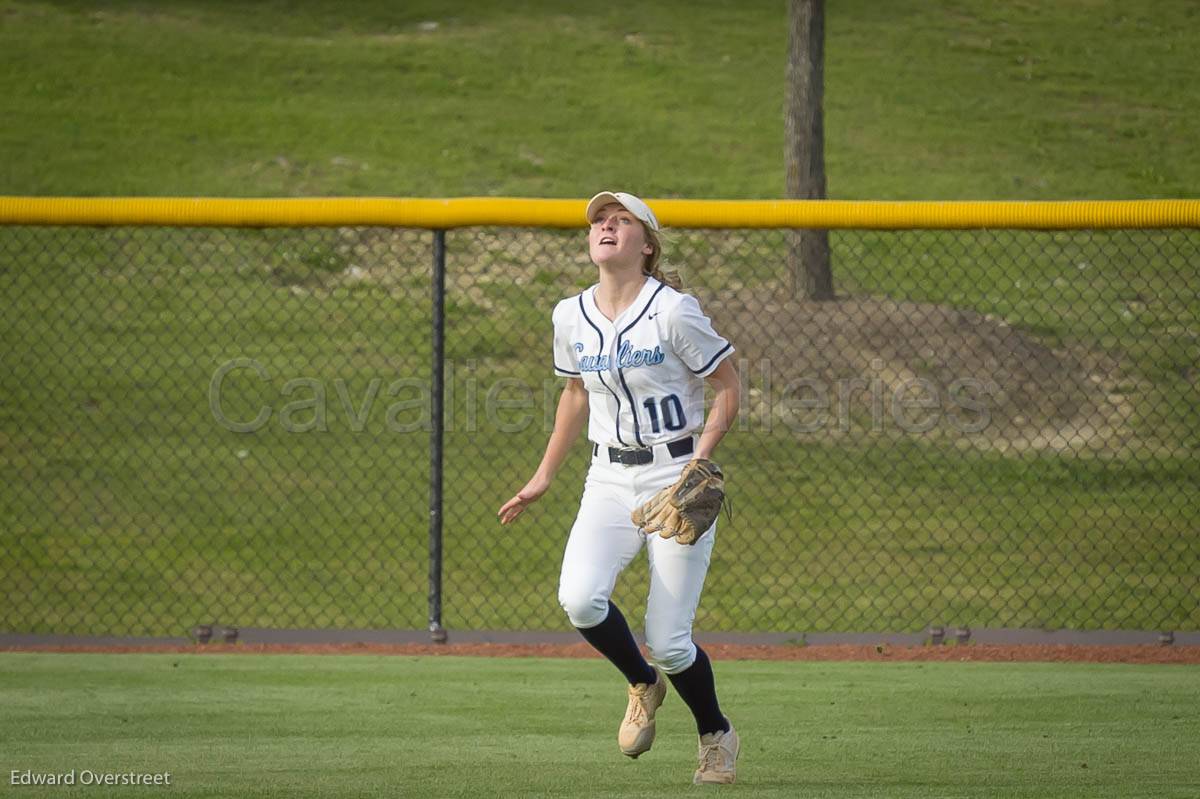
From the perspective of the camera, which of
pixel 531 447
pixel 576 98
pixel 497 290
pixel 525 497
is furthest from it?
pixel 576 98

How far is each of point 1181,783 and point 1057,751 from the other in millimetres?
506

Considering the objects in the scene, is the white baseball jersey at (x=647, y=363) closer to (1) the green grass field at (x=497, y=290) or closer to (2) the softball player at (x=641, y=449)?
(2) the softball player at (x=641, y=449)

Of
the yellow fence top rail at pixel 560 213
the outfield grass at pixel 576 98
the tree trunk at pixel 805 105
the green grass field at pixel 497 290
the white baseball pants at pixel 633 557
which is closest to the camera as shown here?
the white baseball pants at pixel 633 557

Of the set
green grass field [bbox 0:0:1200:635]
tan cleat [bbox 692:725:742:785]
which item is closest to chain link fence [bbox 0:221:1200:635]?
green grass field [bbox 0:0:1200:635]

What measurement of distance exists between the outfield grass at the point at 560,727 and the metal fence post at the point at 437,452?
15.4 inches

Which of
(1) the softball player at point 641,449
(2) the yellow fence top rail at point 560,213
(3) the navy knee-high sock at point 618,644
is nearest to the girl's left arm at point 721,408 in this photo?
(1) the softball player at point 641,449

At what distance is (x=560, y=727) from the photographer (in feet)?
17.0

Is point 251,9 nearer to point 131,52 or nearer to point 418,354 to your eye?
point 131,52

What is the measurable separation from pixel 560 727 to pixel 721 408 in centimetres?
152

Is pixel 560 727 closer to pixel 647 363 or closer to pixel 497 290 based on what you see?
pixel 647 363

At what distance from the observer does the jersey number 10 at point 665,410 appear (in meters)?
4.31

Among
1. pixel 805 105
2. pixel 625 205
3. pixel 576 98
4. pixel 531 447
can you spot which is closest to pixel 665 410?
pixel 625 205

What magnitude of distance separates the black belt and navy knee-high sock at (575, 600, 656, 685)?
1.39 ft

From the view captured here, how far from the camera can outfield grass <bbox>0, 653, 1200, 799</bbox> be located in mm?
4301
